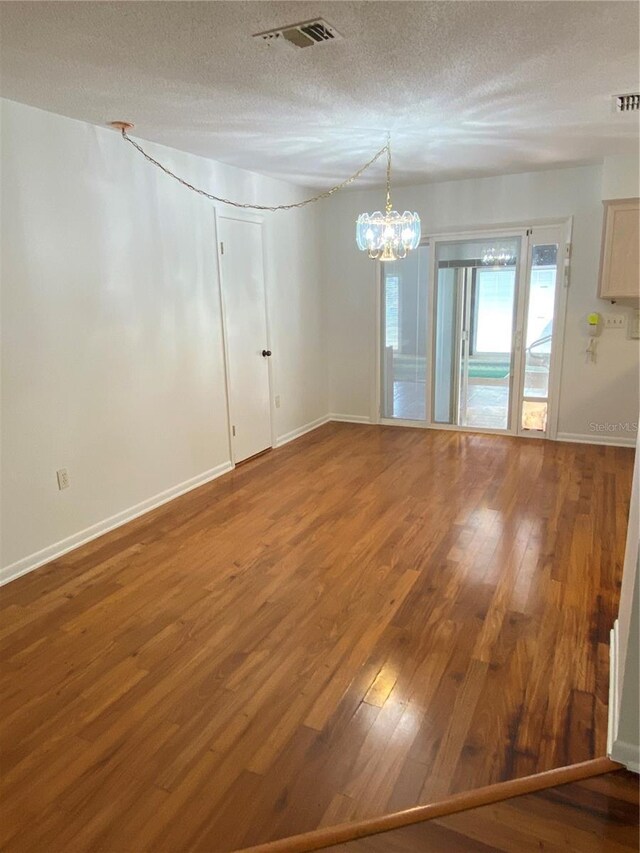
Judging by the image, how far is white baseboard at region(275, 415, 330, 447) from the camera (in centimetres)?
567

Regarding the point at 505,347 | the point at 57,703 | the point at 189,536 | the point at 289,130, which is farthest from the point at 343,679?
the point at 505,347

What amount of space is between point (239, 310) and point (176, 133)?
5.17 ft

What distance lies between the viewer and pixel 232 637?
2473mm

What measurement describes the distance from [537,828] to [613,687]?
0.74m

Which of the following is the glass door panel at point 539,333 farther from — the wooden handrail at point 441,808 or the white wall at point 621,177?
the wooden handrail at point 441,808

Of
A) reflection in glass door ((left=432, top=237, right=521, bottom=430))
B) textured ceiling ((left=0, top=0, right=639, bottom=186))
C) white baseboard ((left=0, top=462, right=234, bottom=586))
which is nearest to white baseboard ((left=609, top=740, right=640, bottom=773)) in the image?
textured ceiling ((left=0, top=0, right=639, bottom=186))

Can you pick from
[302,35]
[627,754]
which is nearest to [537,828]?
[627,754]

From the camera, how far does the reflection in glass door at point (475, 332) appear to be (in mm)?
5539

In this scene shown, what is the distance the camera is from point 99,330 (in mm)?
3455

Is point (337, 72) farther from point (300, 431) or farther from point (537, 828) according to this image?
point (300, 431)

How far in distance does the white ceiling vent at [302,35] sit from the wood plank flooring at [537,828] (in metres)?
2.73

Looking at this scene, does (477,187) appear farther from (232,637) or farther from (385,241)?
(232,637)

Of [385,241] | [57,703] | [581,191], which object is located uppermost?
[581,191]

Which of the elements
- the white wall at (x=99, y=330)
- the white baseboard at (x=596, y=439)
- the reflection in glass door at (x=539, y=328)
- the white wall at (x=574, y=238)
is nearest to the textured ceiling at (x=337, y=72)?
the white wall at (x=99, y=330)
